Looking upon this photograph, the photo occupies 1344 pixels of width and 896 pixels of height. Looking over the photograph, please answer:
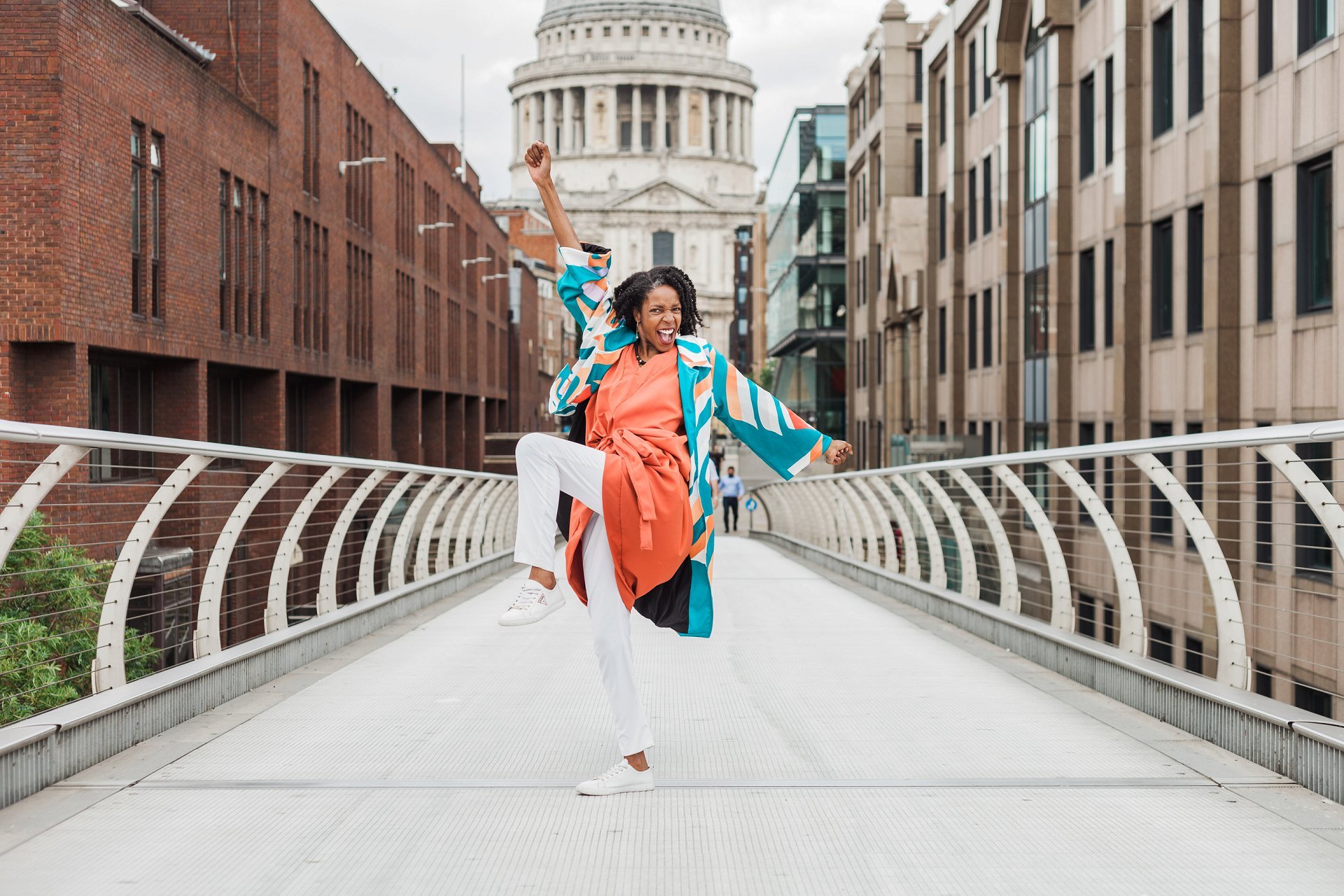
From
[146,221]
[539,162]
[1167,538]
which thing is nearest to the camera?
[539,162]

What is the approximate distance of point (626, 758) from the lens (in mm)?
5047

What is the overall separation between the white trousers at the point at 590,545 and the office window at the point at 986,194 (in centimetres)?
2927

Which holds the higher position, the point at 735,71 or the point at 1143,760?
the point at 735,71

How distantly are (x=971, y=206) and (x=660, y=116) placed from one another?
12499 centimetres

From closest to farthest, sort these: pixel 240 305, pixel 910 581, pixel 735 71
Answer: pixel 910 581 → pixel 240 305 → pixel 735 71

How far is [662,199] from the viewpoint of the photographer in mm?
145875

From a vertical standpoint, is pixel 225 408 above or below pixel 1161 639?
above

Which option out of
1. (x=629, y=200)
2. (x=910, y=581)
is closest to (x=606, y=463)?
(x=910, y=581)

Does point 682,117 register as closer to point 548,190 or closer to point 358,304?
point 358,304

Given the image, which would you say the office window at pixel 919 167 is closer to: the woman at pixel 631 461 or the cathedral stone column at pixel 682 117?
the woman at pixel 631 461

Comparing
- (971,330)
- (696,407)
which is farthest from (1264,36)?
(971,330)

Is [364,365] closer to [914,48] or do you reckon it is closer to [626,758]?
[914,48]

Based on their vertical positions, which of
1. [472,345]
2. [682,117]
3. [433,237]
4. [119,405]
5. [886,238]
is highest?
[682,117]

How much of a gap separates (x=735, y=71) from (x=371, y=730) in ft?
511
